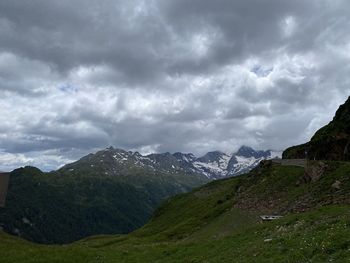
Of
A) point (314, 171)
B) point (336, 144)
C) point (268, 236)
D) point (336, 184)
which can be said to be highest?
A: point (336, 144)

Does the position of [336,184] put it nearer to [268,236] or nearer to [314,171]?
[314,171]

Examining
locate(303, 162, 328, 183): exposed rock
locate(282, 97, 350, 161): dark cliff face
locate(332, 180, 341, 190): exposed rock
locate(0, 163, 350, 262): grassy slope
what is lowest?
locate(0, 163, 350, 262): grassy slope

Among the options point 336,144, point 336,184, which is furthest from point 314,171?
point 336,144

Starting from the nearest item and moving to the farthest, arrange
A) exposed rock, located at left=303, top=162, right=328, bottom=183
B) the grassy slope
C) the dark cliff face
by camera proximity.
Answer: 1. the grassy slope
2. exposed rock, located at left=303, top=162, right=328, bottom=183
3. the dark cliff face

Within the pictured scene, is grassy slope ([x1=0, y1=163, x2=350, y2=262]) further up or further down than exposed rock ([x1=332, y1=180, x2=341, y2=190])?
further down

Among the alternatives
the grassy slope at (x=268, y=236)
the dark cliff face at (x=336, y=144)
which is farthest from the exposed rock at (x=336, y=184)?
the dark cliff face at (x=336, y=144)

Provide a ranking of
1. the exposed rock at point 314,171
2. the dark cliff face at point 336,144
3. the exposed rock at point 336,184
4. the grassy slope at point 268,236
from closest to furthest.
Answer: the grassy slope at point 268,236 < the exposed rock at point 336,184 < the exposed rock at point 314,171 < the dark cliff face at point 336,144

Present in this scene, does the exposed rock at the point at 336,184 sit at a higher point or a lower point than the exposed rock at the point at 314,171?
lower

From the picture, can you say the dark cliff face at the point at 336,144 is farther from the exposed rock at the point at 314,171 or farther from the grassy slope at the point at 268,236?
the exposed rock at the point at 314,171

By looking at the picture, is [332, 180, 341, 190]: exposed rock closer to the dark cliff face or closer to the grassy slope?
the grassy slope

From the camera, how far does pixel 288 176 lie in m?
76.6

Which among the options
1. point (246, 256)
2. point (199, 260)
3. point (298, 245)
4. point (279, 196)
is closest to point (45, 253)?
point (199, 260)

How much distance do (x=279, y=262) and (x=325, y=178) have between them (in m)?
41.2

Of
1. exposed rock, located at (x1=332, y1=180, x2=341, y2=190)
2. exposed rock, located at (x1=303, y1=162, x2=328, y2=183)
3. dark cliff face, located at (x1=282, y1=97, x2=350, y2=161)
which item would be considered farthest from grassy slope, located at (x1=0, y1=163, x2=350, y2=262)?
dark cliff face, located at (x1=282, y1=97, x2=350, y2=161)
